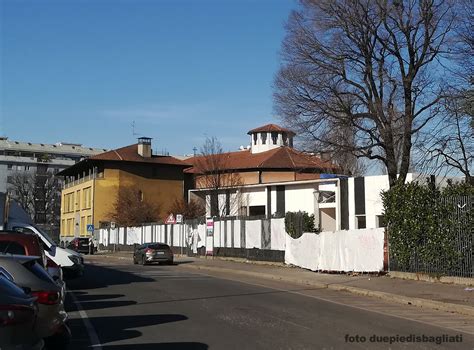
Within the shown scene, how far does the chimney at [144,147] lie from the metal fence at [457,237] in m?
60.6

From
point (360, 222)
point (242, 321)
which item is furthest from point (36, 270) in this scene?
point (360, 222)

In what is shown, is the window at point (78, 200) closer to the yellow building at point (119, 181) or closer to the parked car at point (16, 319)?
the yellow building at point (119, 181)

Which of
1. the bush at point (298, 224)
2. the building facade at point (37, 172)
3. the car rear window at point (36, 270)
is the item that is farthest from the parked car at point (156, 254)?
the building facade at point (37, 172)

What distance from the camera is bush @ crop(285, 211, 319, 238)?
27.9 m

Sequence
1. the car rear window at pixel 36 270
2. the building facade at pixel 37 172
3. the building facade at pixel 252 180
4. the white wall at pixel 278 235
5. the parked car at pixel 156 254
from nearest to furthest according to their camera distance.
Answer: the car rear window at pixel 36 270, the white wall at pixel 278 235, the parked car at pixel 156 254, the building facade at pixel 252 180, the building facade at pixel 37 172

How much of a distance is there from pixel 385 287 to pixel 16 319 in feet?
45.8

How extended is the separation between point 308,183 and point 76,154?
4186 inches

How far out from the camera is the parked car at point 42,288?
7.29 metres

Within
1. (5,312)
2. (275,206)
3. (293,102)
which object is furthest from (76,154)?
(5,312)

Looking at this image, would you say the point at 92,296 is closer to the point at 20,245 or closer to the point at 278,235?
the point at 20,245

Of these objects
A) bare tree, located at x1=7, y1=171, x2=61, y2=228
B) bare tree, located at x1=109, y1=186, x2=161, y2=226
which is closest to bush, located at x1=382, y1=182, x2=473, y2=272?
bare tree, located at x1=109, y1=186, x2=161, y2=226

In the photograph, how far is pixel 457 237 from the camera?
58.7 feet

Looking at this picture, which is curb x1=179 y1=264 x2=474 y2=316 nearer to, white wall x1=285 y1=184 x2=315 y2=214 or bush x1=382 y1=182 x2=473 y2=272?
bush x1=382 y1=182 x2=473 y2=272

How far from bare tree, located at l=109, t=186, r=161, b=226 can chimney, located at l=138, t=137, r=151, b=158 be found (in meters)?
6.63
